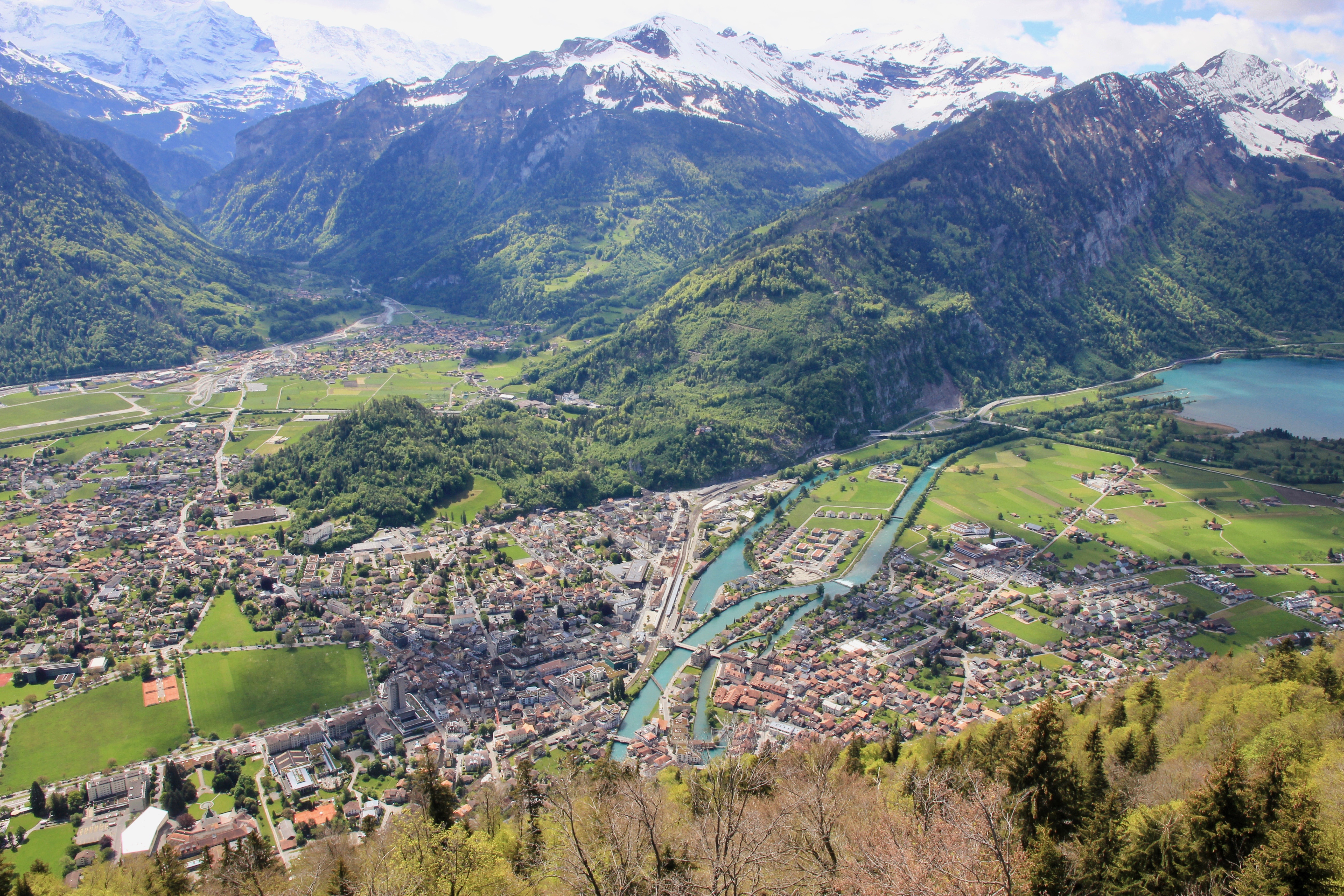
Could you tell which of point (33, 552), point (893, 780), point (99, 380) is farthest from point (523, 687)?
point (99, 380)

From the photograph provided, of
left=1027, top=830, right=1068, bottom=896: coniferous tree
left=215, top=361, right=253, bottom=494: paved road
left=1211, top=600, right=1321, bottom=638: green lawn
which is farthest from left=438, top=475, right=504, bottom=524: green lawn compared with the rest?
left=1027, top=830, right=1068, bottom=896: coniferous tree

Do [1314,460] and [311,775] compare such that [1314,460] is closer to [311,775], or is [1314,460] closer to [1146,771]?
[1146,771]

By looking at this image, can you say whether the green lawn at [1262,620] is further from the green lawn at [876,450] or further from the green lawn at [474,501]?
the green lawn at [474,501]

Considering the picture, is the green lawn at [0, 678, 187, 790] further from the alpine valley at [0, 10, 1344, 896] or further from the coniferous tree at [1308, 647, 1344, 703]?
the coniferous tree at [1308, 647, 1344, 703]

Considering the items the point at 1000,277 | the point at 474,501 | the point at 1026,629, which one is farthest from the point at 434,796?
the point at 1000,277

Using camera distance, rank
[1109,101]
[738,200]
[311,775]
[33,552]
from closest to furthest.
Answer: [311,775] → [33,552] → [1109,101] → [738,200]

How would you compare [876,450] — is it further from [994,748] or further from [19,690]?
[19,690]
